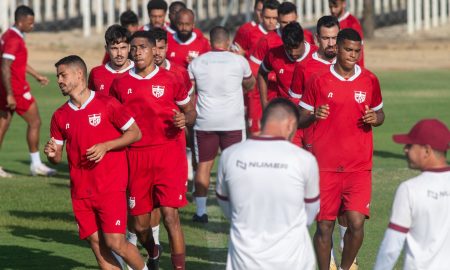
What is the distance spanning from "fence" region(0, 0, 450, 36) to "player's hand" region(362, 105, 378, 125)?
26.0m

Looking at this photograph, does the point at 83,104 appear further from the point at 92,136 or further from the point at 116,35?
the point at 116,35

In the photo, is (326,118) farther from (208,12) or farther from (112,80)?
(208,12)

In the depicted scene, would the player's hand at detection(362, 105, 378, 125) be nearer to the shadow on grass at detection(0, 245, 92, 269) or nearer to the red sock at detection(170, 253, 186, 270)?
the red sock at detection(170, 253, 186, 270)

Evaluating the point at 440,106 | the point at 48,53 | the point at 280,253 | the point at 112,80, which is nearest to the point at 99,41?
the point at 48,53

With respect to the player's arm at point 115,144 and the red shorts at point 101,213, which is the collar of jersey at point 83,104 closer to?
the player's arm at point 115,144

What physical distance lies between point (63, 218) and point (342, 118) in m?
5.44

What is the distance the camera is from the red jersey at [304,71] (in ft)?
41.9

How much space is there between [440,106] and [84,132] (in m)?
16.9

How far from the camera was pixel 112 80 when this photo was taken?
13.5m

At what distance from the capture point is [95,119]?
451 inches

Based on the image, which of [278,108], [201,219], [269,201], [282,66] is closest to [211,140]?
[201,219]

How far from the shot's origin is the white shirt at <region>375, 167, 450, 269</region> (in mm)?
8461

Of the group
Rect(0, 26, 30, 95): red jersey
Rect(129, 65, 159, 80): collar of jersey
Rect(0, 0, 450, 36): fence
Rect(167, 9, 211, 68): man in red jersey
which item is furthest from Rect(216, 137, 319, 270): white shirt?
Rect(0, 0, 450, 36): fence

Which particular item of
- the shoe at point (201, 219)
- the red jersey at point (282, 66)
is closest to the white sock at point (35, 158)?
the shoe at point (201, 219)
